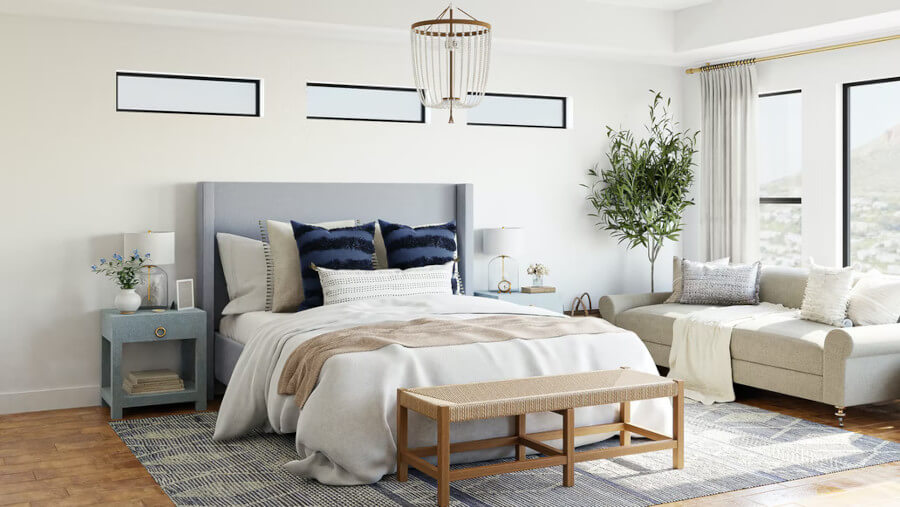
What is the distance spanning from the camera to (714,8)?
21.2 feet

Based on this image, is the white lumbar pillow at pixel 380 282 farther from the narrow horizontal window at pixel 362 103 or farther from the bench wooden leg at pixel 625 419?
the bench wooden leg at pixel 625 419

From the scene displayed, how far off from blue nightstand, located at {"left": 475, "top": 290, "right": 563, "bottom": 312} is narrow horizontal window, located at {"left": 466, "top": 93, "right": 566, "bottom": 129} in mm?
1298

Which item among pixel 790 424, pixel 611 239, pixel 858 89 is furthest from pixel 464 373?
pixel 858 89

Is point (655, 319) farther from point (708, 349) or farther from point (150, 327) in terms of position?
point (150, 327)

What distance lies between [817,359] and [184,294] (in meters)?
3.73

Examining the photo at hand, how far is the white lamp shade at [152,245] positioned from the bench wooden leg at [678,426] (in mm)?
3093

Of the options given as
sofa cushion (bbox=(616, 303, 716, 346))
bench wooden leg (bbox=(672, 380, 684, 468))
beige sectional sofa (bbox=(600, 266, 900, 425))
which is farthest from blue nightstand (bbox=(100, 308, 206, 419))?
beige sectional sofa (bbox=(600, 266, 900, 425))

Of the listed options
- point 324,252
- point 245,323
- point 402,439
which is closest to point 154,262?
point 245,323

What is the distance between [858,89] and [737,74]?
937mm

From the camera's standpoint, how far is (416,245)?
573 centimetres

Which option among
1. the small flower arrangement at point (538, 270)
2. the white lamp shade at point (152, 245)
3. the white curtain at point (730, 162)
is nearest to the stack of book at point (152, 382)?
the white lamp shade at point (152, 245)

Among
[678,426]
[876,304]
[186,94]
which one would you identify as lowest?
[678,426]

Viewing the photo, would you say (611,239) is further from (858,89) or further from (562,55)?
(858,89)

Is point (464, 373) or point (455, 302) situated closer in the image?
point (464, 373)
